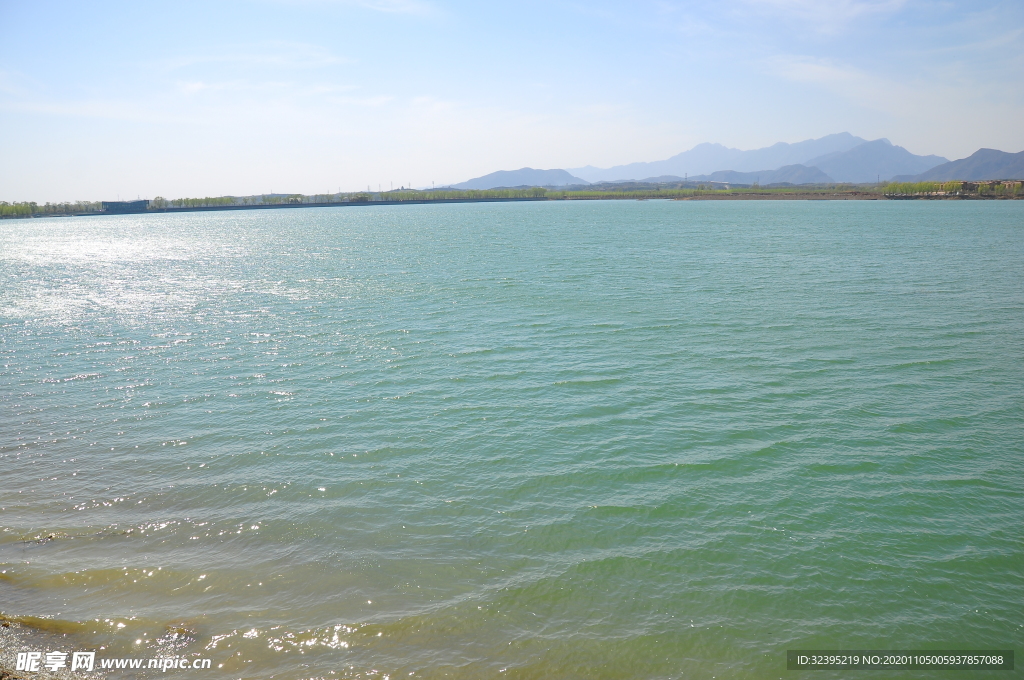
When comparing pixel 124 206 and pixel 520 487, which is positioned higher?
pixel 124 206

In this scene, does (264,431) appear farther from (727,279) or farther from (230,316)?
(727,279)

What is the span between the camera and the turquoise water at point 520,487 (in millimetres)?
7691

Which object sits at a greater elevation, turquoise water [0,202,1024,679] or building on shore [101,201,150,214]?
building on shore [101,201,150,214]

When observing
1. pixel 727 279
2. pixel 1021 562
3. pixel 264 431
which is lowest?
pixel 1021 562

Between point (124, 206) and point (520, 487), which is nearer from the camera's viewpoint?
point (520, 487)

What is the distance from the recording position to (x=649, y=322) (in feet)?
77.8

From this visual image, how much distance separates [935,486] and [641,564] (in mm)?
6270

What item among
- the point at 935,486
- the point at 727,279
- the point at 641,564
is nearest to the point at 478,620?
the point at 641,564

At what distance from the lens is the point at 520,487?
1126 cm

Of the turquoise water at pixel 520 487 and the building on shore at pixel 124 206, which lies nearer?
the turquoise water at pixel 520 487

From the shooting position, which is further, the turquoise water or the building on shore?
the building on shore

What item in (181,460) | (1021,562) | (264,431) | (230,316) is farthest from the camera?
(230,316)

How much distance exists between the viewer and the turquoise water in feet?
25.2

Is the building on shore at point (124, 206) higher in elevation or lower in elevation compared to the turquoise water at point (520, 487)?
higher
